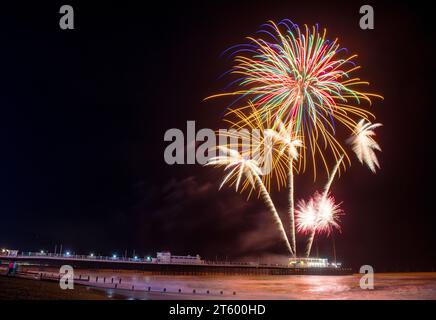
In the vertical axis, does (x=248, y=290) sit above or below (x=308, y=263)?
above

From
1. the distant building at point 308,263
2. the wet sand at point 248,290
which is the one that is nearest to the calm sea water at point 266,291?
the wet sand at point 248,290

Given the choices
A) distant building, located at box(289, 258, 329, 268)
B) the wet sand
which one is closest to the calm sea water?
the wet sand

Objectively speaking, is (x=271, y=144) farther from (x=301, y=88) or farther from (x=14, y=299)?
(x=14, y=299)

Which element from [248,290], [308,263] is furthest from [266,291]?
[308,263]

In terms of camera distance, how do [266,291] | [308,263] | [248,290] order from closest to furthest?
[266,291] → [248,290] → [308,263]

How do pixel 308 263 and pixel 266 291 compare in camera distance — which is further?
pixel 308 263

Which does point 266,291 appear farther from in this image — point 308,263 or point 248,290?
point 308,263

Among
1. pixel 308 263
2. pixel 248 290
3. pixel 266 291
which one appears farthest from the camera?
pixel 308 263

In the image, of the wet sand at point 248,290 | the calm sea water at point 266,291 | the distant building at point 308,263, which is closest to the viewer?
the wet sand at point 248,290

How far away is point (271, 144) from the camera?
45031mm

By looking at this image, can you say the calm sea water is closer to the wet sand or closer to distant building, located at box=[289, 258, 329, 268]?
the wet sand

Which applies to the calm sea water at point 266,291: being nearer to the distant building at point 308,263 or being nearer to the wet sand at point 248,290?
the wet sand at point 248,290

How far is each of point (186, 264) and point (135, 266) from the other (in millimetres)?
16204

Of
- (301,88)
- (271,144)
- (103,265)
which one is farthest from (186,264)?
(301,88)
